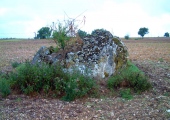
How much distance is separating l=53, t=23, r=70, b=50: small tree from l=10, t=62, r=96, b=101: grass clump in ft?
5.59

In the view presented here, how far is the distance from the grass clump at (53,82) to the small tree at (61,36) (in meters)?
1.70

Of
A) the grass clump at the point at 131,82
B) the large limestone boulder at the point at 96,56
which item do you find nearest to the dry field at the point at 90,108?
the grass clump at the point at 131,82

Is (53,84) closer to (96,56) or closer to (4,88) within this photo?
(4,88)

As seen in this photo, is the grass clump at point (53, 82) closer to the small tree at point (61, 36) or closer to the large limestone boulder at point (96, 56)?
the large limestone boulder at point (96, 56)

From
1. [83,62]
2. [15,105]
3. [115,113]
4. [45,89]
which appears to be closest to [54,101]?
[45,89]

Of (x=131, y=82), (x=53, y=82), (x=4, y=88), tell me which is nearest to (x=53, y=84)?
(x=53, y=82)

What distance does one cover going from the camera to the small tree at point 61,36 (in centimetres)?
782

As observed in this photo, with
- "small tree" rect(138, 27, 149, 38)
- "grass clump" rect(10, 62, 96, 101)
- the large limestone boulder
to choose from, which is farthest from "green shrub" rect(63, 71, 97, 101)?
"small tree" rect(138, 27, 149, 38)

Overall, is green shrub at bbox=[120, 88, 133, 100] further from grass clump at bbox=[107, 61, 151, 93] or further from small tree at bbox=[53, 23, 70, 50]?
small tree at bbox=[53, 23, 70, 50]

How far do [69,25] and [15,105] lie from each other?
352 centimetres

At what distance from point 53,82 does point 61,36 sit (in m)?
2.09

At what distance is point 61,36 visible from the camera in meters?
7.80

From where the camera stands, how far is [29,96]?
6055 millimetres

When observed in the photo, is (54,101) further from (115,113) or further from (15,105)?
(115,113)
